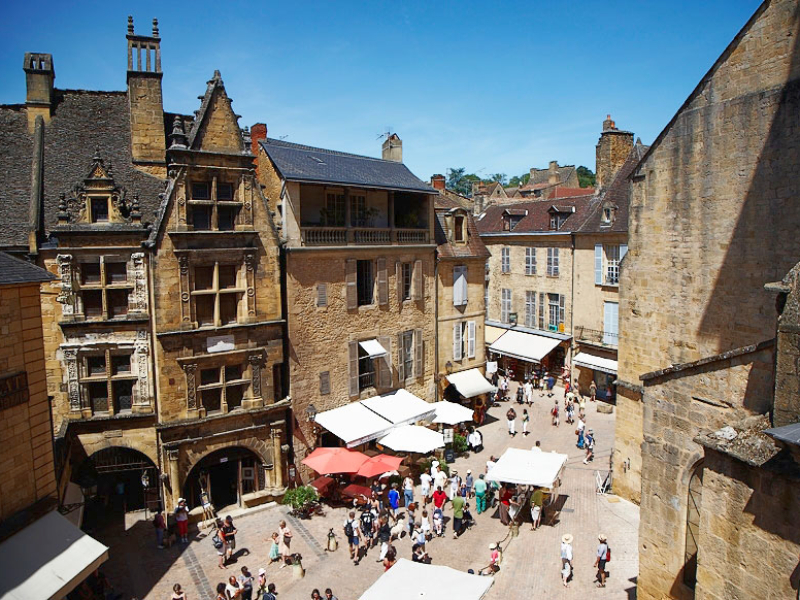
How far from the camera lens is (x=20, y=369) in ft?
38.8

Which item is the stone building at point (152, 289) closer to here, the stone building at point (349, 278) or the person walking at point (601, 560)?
the stone building at point (349, 278)

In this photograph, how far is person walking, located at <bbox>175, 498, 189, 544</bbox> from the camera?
52.0ft

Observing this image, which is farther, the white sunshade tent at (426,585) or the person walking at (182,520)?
the person walking at (182,520)

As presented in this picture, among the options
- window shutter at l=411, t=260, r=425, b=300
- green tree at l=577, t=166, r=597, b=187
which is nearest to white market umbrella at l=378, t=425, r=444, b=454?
window shutter at l=411, t=260, r=425, b=300

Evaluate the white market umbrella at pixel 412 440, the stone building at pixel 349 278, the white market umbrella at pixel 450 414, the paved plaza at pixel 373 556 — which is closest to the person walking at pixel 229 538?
the paved plaza at pixel 373 556

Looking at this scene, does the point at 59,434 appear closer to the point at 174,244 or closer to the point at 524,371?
the point at 174,244

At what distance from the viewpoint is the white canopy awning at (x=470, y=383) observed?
2470 cm

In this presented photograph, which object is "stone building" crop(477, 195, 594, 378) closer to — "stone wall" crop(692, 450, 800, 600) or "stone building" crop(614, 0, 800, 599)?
"stone building" crop(614, 0, 800, 599)

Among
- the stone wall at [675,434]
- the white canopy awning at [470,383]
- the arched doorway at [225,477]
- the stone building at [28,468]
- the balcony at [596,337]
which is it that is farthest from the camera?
the balcony at [596,337]

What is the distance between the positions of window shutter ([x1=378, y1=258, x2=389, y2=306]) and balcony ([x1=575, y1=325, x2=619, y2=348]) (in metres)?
12.8

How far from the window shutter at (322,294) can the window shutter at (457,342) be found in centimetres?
752

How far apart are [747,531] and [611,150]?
2633 centimetres

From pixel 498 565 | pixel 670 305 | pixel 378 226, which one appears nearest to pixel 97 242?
pixel 378 226

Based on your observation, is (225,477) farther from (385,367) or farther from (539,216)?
(539,216)
